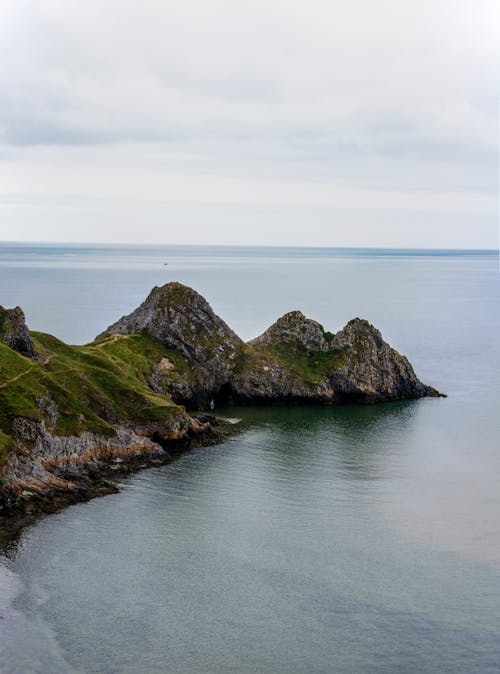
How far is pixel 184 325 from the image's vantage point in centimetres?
12781

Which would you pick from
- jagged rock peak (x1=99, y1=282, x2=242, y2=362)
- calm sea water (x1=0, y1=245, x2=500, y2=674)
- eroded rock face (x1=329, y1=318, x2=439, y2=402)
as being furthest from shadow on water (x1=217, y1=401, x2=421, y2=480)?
jagged rock peak (x1=99, y1=282, x2=242, y2=362)

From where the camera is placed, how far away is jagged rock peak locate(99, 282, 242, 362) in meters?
126

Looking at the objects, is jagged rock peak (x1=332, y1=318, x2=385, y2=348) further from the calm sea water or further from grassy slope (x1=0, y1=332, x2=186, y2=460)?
grassy slope (x1=0, y1=332, x2=186, y2=460)

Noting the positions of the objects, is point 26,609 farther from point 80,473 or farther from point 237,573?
point 80,473

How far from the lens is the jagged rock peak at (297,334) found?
432 feet

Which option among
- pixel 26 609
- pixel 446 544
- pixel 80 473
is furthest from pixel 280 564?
pixel 80 473

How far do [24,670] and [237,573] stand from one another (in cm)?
1935

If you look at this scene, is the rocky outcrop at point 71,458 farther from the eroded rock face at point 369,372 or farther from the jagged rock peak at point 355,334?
the jagged rock peak at point 355,334

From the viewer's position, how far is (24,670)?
4747cm

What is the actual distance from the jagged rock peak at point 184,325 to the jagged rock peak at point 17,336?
29182mm

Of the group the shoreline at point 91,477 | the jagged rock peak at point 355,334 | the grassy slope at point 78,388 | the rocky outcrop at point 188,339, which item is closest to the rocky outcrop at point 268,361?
the jagged rock peak at point 355,334

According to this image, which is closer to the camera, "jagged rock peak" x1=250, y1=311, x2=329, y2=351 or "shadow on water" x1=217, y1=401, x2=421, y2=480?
"shadow on water" x1=217, y1=401, x2=421, y2=480

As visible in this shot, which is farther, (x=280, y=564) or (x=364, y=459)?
(x=364, y=459)

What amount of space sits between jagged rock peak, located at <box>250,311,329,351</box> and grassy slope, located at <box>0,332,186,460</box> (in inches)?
946
